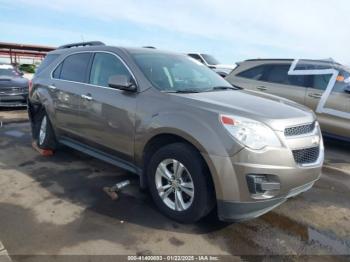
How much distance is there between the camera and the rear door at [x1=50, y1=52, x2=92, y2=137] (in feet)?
16.1

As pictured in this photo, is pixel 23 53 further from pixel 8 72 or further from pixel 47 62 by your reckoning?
pixel 47 62

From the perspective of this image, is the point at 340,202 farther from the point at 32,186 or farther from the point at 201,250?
the point at 32,186

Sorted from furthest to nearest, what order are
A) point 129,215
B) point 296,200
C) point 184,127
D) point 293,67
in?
Result: point 293,67, point 296,200, point 129,215, point 184,127

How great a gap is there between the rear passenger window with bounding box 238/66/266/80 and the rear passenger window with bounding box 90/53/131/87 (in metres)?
4.48

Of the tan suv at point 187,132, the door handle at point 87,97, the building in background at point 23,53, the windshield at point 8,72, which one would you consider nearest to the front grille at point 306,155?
the tan suv at point 187,132

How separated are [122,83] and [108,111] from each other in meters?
0.49

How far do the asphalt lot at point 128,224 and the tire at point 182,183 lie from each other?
17 centimetres

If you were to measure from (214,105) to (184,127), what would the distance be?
1.17ft

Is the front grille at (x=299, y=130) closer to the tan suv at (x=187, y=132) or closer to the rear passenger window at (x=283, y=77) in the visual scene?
the tan suv at (x=187, y=132)

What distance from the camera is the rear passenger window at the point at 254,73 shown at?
8211 millimetres

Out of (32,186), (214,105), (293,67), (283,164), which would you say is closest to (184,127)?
(214,105)

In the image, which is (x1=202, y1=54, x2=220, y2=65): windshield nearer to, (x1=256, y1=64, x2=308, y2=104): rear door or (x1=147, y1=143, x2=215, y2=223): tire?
(x1=256, y1=64, x2=308, y2=104): rear door

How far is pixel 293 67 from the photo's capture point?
7.80 meters

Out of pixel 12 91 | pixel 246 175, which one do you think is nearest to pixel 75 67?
pixel 246 175
